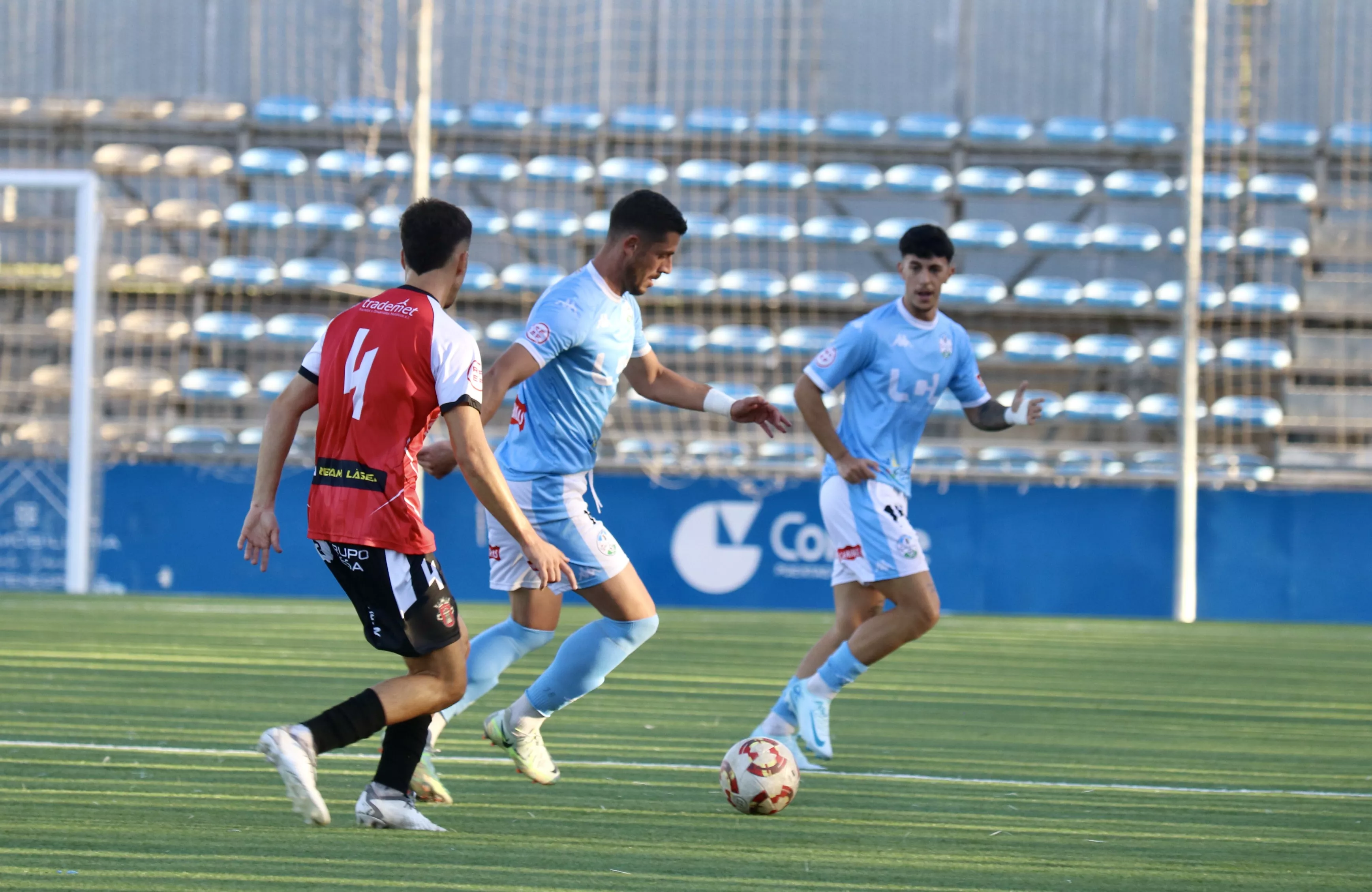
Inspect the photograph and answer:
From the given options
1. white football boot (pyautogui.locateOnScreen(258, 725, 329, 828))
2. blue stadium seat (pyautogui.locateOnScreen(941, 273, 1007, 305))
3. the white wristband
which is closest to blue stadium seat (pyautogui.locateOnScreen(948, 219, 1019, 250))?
blue stadium seat (pyautogui.locateOnScreen(941, 273, 1007, 305))

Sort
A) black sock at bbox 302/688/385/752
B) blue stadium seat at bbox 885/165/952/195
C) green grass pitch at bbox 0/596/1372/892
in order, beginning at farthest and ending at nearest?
blue stadium seat at bbox 885/165/952/195
black sock at bbox 302/688/385/752
green grass pitch at bbox 0/596/1372/892

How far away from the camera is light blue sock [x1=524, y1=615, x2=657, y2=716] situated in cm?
477

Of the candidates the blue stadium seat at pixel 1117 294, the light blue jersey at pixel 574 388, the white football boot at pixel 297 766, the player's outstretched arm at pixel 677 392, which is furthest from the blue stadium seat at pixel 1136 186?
the white football boot at pixel 297 766

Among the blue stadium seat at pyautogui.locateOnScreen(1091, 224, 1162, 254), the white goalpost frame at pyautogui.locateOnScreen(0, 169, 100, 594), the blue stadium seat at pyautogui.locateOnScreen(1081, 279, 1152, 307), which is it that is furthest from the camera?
the blue stadium seat at pyautogui.locateOnScreen(1091, 224, 1162, 254)

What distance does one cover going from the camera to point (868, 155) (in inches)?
699

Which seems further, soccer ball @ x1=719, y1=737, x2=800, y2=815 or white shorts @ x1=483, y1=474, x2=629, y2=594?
white shorts @ x1=483, y1=474, x2=629, y2=594

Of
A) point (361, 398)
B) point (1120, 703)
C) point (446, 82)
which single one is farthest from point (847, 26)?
point (361, 398)

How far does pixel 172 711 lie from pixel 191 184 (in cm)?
1246

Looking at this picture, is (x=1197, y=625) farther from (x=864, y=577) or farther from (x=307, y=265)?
Result: (x=307, y=265)

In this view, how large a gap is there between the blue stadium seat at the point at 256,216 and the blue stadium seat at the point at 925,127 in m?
6.69

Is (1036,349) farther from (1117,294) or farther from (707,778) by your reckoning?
(707,778)

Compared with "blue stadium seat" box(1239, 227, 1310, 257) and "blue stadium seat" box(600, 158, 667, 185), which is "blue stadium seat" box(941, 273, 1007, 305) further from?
"blue stadium seat" box(600, 158, 667, 185)

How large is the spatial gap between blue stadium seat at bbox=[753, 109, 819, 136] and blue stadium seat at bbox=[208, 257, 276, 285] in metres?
5.47

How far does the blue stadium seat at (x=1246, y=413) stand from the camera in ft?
53.6
